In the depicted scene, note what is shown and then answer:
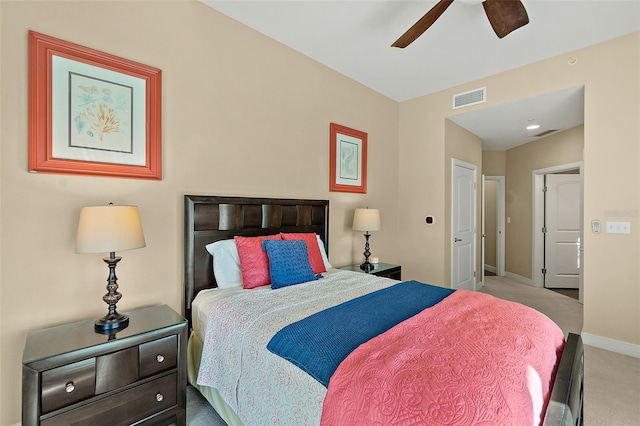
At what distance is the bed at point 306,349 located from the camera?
39.0 inches

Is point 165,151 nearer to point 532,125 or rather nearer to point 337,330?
point 337,330

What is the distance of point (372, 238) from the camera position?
407 cm

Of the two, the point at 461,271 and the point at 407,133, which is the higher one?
the point at 407,133

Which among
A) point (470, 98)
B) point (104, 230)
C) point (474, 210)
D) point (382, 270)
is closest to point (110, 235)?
point (104, 230)

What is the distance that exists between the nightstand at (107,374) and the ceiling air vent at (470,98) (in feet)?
13.2

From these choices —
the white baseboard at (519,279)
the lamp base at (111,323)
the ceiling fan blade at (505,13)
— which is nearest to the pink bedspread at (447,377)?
the lamp base at (111,323)

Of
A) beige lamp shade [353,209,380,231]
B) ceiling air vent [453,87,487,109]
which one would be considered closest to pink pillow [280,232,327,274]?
beige lamp shade [353,209,380,231]

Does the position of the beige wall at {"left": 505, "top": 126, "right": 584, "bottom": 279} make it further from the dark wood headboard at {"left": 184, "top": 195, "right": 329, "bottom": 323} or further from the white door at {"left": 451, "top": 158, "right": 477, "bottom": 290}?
the dark wood headboard at {"left": 184, "top": 195, "right": 329, "bottom": 323}

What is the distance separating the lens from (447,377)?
100 centimetres

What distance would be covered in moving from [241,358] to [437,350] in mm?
970

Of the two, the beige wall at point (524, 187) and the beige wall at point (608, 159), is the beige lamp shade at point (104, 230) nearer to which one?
the beige wall at point (608, 159)

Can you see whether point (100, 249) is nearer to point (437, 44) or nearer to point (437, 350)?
point (437, 350)

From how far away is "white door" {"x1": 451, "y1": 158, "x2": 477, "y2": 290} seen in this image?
14.1 ft

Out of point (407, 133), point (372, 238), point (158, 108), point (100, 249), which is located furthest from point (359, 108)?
point (100, 249)
